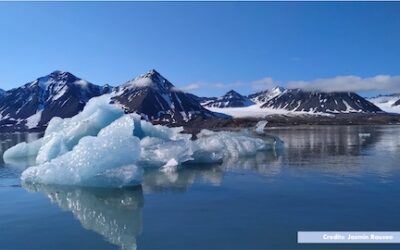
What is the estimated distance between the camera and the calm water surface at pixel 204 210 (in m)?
8.25

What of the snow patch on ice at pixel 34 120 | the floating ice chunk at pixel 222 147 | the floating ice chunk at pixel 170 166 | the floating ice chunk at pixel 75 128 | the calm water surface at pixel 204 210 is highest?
the snow patch on ice at pixel 34 120

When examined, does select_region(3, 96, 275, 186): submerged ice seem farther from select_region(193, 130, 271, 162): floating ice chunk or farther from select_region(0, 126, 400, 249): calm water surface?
select_region(0, 126, 400, 249): calm water surface

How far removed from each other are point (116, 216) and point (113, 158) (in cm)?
377

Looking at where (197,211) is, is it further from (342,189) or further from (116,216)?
(342,189)

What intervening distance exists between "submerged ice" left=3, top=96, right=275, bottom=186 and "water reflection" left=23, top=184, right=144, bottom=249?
51cm

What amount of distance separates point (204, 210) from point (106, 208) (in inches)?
106

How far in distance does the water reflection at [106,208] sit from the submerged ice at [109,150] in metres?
0.51

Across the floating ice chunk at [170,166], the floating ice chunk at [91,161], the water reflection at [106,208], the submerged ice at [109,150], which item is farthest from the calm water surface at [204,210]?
the floating ice chunk at [170,166]

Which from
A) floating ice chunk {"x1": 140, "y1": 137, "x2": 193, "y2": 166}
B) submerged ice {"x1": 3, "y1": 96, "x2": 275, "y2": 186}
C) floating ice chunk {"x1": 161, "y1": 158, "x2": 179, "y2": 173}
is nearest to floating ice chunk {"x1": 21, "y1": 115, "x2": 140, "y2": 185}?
submerged ice {"x1": 3, "y1": 96, "x2": 275, "y2": 186}

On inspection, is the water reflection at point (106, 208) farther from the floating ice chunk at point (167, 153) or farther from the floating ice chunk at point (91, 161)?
the floating ice chunk at point (167, 153)

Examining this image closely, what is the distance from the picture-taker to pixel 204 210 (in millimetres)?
10445

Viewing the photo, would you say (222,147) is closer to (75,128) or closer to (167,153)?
(167,153)

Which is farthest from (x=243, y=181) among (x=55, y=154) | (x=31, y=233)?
(x=55, y=154)

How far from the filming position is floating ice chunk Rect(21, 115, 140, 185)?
1367 cm
